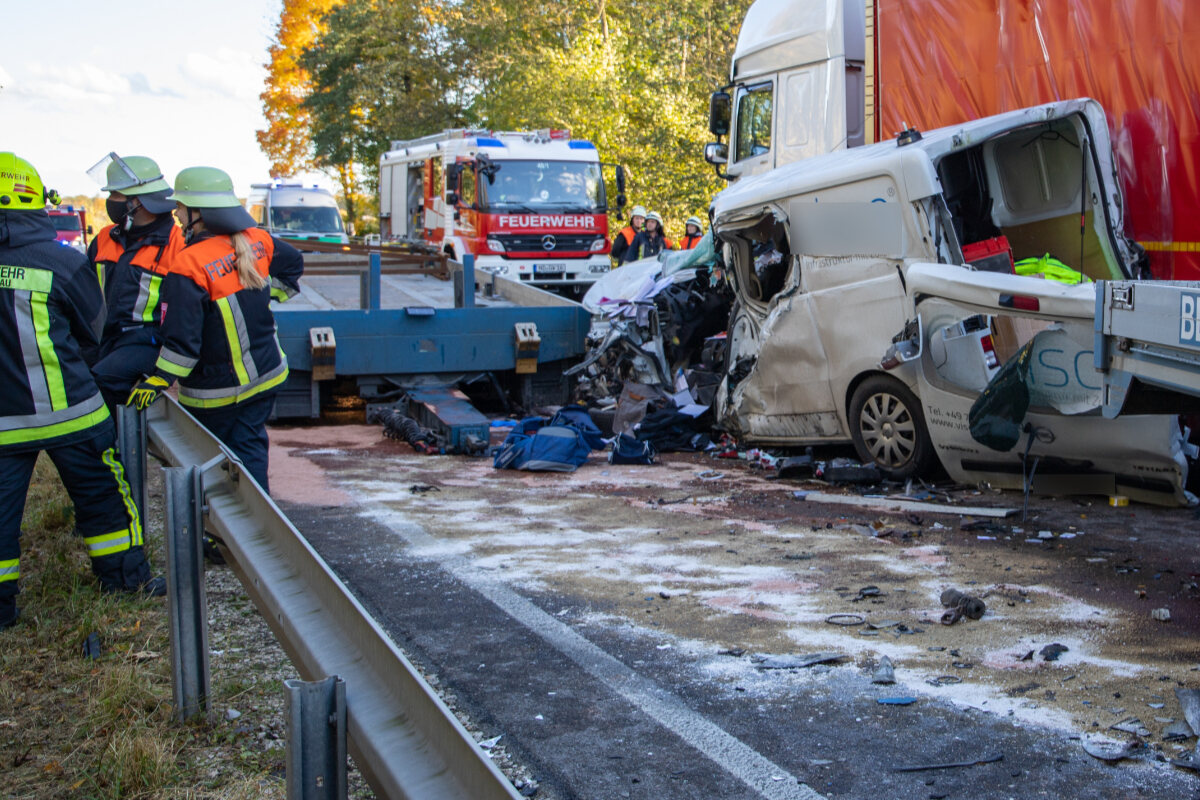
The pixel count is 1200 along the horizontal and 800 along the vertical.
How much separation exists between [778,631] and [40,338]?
10.5 ft

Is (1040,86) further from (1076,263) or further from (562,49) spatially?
(562,49)

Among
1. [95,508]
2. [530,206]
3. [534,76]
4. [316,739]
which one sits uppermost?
[534,76]

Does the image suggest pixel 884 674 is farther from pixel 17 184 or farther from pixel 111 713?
pixel 17 184

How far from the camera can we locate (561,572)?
5.76m

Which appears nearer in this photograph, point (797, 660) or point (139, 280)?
point (797, 660)

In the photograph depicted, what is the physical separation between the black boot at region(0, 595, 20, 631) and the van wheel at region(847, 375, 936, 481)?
5.16 metres

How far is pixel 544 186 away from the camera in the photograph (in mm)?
18609

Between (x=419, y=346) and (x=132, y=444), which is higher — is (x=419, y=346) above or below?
above

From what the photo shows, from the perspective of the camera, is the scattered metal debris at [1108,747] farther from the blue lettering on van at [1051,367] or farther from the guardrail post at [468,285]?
the guardrail post at [468,285]

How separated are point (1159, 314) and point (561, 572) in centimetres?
288

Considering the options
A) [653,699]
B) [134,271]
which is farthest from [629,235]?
[653,699]

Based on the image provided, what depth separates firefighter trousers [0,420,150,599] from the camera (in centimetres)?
478

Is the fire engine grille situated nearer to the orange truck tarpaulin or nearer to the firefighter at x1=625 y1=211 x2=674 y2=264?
the firefighter at x1=625 y1=211 x2=674 y2=264

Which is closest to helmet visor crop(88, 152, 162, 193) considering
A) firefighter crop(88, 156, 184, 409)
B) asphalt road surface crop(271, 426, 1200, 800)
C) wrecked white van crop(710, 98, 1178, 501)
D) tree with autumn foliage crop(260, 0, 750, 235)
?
firefighter crop(88, 156, 184, 409)
